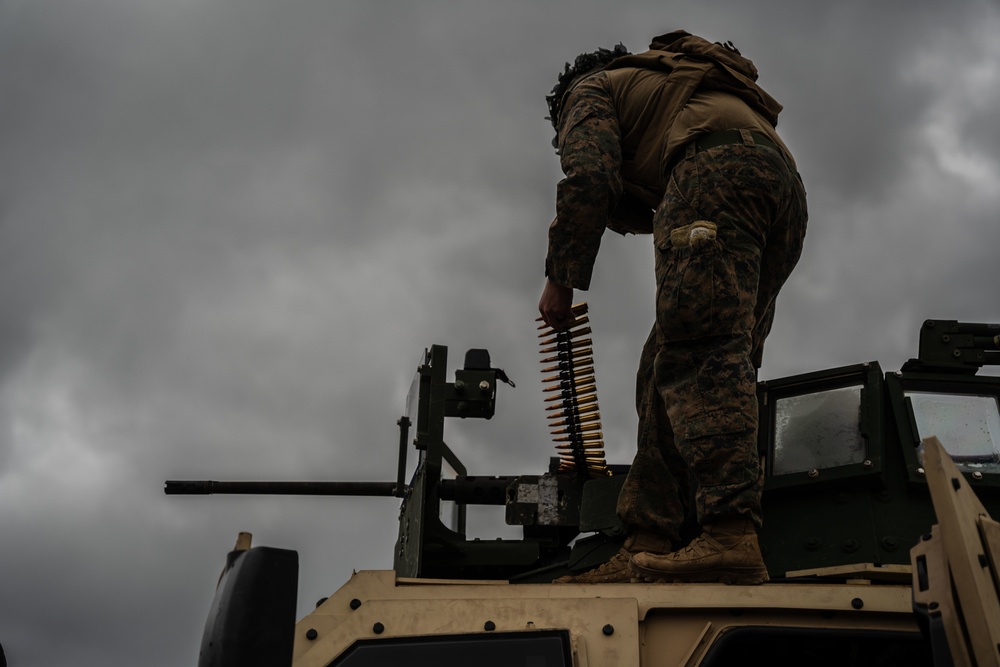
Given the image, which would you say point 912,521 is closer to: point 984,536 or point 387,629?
point 984,536

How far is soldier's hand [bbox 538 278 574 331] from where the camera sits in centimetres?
470

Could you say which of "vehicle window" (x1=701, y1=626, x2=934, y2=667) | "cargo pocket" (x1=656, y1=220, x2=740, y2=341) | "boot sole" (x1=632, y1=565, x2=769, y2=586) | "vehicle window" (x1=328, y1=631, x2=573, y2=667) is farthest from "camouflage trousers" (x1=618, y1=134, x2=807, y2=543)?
"vehicle window" (x1=328, y1=631, x2=573, y2=667)

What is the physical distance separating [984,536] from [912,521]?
1501 millimetres

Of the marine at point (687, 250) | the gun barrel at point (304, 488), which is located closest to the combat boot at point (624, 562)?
the marine at point (687, 250)

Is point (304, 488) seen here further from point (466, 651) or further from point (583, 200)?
point (466, 651)

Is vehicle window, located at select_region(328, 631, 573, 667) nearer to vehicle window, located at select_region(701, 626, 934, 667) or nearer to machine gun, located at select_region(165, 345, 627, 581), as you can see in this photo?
vehicle window, located at select_region(701, 626, 934, 667)

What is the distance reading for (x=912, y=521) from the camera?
4133 mm

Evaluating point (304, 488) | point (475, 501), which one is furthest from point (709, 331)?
point (304, 488)

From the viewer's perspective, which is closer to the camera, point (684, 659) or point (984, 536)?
point (984, 536)

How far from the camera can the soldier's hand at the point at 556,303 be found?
4695mm

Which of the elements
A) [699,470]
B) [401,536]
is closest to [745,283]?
[699,470]

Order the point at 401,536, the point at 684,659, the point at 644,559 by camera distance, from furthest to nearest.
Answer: the point at 401,536, the point at 644,559, the point at 684,659

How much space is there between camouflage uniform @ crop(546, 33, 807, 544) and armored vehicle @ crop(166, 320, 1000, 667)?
408 mm

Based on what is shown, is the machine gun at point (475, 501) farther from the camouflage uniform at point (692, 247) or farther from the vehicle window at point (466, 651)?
the vehicle window at point (466, 651)
